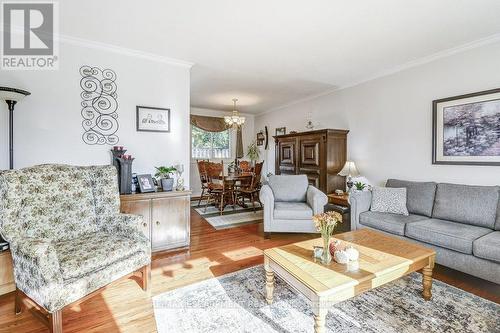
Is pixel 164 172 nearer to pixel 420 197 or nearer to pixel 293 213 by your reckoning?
pixel 293 213

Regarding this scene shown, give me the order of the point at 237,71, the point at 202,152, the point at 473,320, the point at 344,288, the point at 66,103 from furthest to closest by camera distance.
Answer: the point at 202,152, the point at 237,71, the point at 66,103, the point at 473,320, the point at 344,288

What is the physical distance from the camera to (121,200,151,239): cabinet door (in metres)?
2.69

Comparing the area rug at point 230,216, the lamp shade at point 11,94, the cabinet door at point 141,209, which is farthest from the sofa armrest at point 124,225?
the area rug at point 230,216

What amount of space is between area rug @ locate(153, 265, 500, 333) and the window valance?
4854mm

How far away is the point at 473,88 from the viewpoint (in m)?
2.88

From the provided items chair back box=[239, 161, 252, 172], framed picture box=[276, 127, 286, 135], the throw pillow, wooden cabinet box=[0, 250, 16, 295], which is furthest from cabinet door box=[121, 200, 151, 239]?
framed picture box=[276, 127, 286, 135]

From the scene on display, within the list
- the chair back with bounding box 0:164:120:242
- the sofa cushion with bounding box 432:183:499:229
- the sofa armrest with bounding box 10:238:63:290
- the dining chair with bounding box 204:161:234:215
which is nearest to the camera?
the sofa armrest with bounding box 10:238:63:290

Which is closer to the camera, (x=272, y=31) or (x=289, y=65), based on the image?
(x=272, y=31)

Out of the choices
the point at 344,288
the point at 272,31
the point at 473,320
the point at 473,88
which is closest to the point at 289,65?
the point at 272,31

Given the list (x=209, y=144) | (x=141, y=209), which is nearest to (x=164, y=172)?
(x=141, y=209)

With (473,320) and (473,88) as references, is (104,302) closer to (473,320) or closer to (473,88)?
(473,320)

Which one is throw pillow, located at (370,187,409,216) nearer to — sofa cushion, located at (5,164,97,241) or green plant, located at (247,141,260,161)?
sofa cushion, located at (5,164,97,241)

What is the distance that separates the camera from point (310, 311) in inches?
71.2

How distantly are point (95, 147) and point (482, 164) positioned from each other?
4.48m
